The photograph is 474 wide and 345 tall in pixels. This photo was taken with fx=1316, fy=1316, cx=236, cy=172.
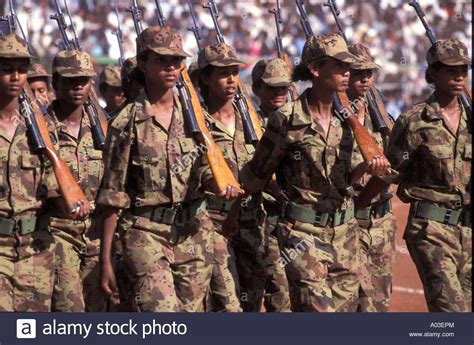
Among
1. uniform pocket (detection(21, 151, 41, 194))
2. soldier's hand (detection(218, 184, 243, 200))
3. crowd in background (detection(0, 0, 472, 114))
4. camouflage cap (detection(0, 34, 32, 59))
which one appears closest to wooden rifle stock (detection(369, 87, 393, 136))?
soldier's hand (detection(218, 184, 243, 200))

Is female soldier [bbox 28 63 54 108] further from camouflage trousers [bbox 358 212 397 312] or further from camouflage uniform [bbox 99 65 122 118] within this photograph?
camouflage trousers [bbox 358 212 397 312]

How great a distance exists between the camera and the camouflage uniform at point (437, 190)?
30.9 feet

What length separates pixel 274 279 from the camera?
10.6m

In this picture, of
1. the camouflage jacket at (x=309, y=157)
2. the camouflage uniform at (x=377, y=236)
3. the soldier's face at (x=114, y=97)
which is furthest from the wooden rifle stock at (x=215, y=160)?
the soldier's face at (x=114, y=97)

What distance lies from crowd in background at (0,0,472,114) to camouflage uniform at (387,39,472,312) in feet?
37.0

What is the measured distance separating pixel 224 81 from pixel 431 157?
1.82 metres

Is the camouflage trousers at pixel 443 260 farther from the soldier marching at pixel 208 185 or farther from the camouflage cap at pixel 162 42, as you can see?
the camouflage cap at pixel 162 42

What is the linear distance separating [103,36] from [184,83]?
12.5 meters

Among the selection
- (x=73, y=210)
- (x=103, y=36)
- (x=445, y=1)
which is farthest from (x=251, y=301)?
(x=445, y=1)

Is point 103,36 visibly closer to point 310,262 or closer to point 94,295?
point 94,295

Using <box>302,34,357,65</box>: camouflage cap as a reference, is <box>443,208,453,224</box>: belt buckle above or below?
below

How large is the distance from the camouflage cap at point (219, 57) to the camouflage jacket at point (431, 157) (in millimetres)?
1455

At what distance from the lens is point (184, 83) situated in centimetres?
913

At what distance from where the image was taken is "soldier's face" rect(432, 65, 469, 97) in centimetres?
959
